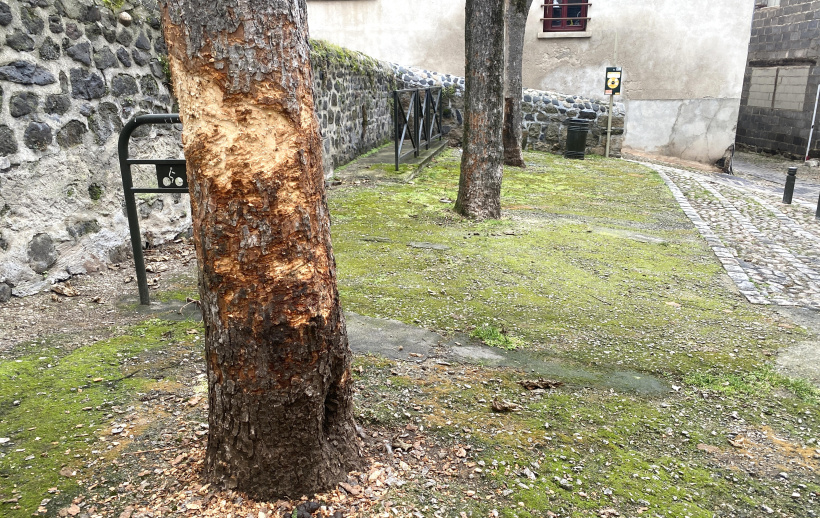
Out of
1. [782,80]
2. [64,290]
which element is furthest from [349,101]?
[782,80]

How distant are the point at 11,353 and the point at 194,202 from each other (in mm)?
1686

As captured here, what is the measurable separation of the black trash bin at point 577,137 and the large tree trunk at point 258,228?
416 inches

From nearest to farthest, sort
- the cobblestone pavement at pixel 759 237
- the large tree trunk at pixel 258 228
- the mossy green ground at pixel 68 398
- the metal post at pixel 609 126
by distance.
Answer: the large tree trunk at pixel 258 228 → the mossy green ground at pixel 68 398 → the cobblestone pavement at pixel 759 237 → the metal post at pixel 609 126

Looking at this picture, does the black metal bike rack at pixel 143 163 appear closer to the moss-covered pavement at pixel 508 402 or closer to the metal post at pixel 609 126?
the moss-covered pavement at pixel 508 402

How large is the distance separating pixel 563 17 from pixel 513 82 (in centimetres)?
588

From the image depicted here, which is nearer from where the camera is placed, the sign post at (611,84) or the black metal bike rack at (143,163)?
the black metal bike rack at (143,163)

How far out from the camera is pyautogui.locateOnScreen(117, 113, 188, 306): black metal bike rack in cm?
303

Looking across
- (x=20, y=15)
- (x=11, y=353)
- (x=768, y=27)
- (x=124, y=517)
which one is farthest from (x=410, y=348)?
(x=768, y=27)

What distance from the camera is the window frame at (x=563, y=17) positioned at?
1423cm

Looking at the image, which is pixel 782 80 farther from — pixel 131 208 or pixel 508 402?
pixel 131 208

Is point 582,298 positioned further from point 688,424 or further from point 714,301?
point 688,424

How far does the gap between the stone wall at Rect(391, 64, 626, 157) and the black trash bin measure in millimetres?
349

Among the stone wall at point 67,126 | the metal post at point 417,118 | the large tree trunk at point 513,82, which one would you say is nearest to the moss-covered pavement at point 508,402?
the stone wall at point 67,126

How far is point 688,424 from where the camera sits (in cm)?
241
